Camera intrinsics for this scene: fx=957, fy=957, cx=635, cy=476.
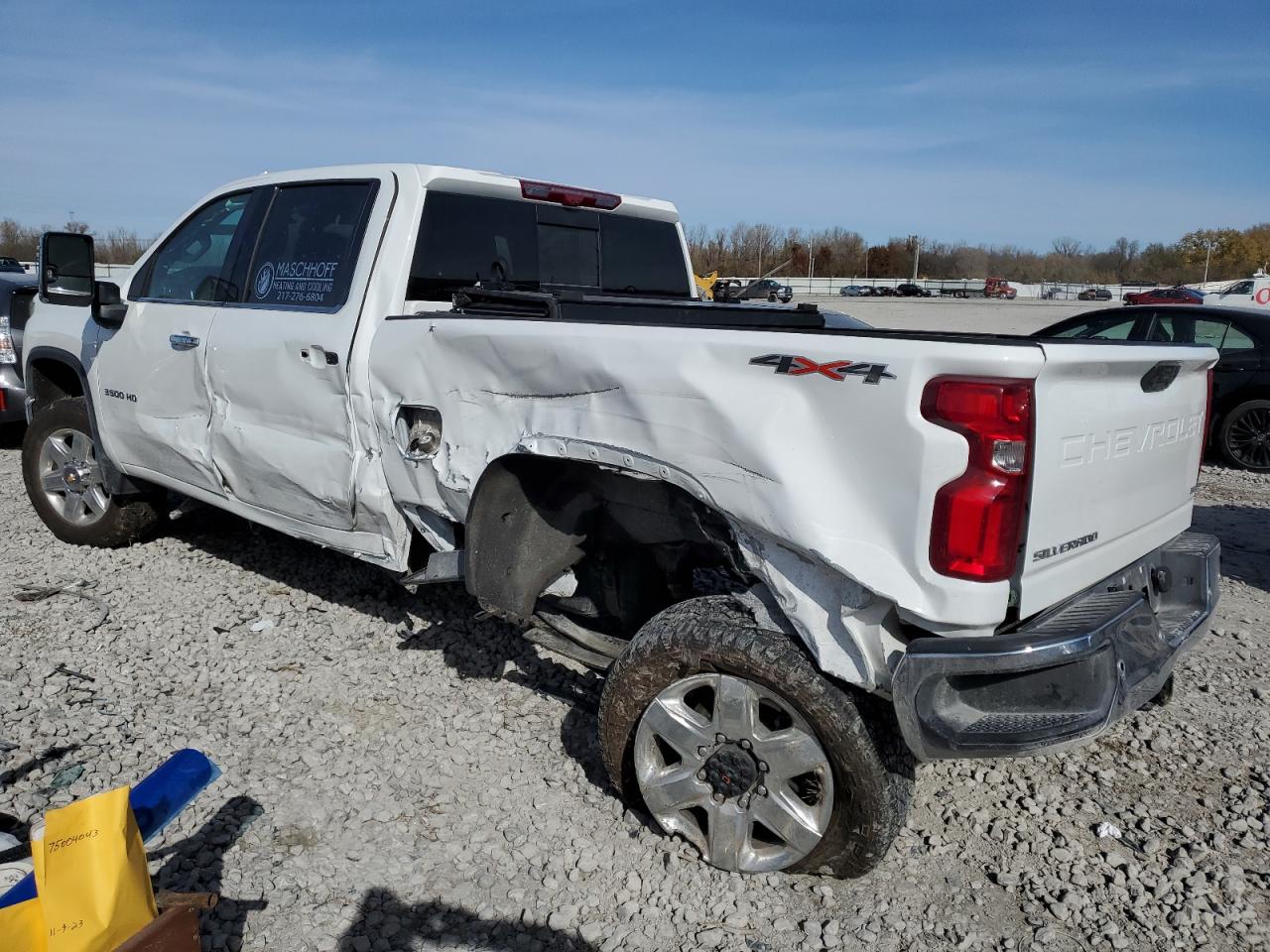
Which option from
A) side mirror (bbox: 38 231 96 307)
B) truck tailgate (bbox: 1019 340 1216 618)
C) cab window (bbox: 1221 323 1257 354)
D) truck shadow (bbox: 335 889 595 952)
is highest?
side mirror (bbox: 38 231 96 307)

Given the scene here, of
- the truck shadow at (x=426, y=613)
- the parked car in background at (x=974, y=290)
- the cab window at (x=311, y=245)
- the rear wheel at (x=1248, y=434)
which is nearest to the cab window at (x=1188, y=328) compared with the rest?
the rear wheel at (x=1248, y=434)

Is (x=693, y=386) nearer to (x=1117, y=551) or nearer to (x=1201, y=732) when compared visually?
(x=1117, y=551)

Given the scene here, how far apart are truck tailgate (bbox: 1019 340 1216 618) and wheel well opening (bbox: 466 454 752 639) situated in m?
Result: 0.96

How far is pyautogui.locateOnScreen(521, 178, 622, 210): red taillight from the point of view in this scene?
4.20 metres

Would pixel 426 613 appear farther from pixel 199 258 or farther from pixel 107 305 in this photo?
pixel 107 305

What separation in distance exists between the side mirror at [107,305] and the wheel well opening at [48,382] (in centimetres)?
87

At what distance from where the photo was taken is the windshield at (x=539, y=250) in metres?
3.87

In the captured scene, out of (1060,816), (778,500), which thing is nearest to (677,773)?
(778,500)

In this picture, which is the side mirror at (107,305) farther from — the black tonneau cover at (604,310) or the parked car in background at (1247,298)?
the parked car in background at (1247,298)

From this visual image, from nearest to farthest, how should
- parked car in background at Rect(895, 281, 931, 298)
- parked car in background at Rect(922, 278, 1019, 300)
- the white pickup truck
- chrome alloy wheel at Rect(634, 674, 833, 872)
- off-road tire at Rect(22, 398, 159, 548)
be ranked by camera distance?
the white pickup truck → chrome alloy wheel at Rect(634, 674, 833, 872) → off-road tire at Rect(22, 398, 159, 548) → parked car in background at Rect(922, 278, 1019, 300) → parked car in background at Rect(895, 281, 931, 298)

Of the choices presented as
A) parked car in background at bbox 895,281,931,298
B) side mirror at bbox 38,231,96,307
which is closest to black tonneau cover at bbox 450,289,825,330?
side mirror at bbox 38,231,96,307

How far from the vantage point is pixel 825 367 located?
92.7 inches

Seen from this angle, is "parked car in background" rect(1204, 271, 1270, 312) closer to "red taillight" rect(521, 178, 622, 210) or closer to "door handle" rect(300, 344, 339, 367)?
"red taillight" rect(521, 178, 622, 210)

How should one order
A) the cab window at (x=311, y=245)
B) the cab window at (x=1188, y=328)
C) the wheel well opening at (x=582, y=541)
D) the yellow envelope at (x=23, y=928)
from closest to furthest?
1. the yellow envelope at (x=23, y=928)
2. the wheel well opening at (x=582, y=541)
3. the cab window at (x=311, y=245)
4. the cab window at (x=1188, y=328)
